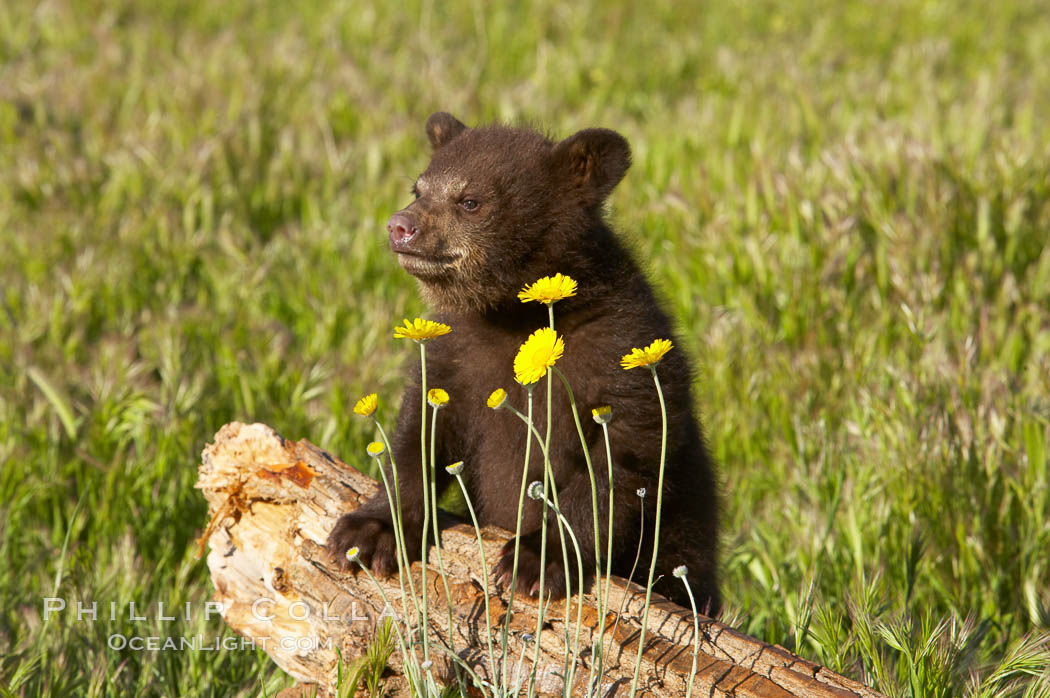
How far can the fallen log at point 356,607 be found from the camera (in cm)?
279

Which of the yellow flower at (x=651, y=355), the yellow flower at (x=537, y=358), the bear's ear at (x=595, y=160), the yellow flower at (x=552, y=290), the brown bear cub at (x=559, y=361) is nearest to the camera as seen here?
the yellow flower at (x=537, y=358)

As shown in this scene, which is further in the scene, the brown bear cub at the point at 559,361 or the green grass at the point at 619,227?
the green grass at the point at 619,227

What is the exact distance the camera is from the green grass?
4.05 meters

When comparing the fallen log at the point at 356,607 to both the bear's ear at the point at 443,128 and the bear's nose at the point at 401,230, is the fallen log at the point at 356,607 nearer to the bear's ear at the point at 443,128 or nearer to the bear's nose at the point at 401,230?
the bear's nose at the point at 401,230

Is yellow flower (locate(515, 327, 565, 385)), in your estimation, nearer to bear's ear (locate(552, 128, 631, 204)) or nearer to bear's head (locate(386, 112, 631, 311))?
bear's head (locate(386, 112, 631, 311))

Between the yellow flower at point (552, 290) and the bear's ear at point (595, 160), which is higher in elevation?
the bear's ear at point (595, 160)

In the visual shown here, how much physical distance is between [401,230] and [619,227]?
1111 millimetres

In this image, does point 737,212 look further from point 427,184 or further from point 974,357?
point 427,184

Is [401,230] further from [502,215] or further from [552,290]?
[552,290]

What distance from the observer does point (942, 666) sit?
3.03m

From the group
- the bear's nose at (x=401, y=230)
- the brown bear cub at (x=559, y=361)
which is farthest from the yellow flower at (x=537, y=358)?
the bear's nose at (x=401, y=230)

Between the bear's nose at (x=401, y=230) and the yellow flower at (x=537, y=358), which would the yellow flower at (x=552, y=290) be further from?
the bear's nose at (x=401, y=230)

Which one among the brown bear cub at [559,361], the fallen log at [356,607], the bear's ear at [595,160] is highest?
the bear's ear at [595,160]

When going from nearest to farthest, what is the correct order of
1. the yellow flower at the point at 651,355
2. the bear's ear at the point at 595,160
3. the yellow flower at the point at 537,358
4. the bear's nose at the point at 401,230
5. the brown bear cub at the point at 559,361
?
the yellow flower at the point at 537,358
the yellow flower at the point at 651,355
the brown bear cub at the point at 559,361
the bear's nose at the point at 401,230
the bear's ear at the point at 595,160
